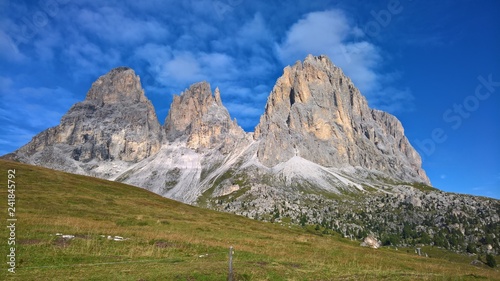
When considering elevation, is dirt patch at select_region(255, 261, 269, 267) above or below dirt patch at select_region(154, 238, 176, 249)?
below

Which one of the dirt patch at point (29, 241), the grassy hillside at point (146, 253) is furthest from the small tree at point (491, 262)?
the dirt patch at point (29, 241)

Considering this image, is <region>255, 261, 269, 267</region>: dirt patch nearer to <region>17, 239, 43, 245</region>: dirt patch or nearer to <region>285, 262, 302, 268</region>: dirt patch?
<region>285, 262, 302, 268</region>: dirt patch

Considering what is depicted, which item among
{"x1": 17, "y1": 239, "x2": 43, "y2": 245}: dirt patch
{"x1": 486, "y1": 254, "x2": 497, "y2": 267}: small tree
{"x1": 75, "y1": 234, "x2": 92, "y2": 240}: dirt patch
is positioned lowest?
{"x1": 486, "y1": 254, "x2": 497, "y2": 267}: small tree

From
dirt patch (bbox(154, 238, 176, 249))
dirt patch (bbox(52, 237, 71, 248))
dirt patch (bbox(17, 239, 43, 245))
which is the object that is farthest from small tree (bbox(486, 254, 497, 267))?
dirt patch (bbox(17, 239, 43, 245))

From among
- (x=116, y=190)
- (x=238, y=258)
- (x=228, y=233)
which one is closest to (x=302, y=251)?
(x=238, y=258)

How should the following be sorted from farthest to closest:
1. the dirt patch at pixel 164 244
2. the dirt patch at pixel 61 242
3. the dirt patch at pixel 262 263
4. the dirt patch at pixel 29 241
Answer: the dirt patch at pixel 164 244, the dirt patch at pixel 61 242, the dirt patch at pixel 262 263, the dirt patch at pixel 29 241

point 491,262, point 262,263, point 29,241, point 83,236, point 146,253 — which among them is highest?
point 83,236

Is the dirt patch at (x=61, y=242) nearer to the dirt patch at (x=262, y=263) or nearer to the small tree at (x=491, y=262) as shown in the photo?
the dirt patch at (x=262, y=263)

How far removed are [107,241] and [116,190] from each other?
4950cm

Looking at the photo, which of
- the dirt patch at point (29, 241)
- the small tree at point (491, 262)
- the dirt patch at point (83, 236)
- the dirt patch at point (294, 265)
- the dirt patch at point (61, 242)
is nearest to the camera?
the dirt patch at point (29, 241)

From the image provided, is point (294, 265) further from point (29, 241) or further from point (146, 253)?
point (29, 241)

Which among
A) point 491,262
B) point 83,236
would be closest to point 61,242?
point 83,236

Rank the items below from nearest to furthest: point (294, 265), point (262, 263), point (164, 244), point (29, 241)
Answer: point (29, 241), point (262, 263), point (294, 265), point (164, 244)

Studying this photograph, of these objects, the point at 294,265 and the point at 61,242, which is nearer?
the point at 294,265
